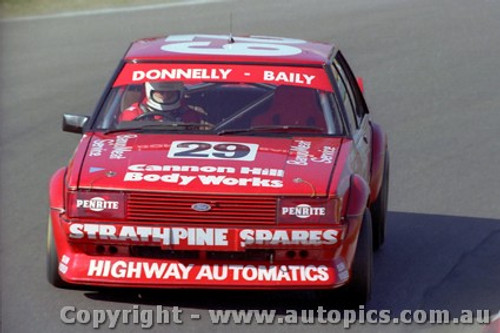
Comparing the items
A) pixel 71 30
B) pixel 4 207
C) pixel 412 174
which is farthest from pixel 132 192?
pixel 71 30

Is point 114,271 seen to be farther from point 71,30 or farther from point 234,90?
point 71,30

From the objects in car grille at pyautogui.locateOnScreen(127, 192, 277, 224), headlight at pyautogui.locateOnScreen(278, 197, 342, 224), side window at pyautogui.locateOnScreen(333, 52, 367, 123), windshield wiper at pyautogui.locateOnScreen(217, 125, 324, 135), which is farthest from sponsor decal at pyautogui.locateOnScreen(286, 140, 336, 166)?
side window at pyautogui.locateOnScreen(333, 52, 367, 123)

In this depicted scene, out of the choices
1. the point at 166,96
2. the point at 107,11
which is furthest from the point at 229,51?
the point at 107,11

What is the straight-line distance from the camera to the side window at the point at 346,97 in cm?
937

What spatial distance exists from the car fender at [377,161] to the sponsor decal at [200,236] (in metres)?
1.85

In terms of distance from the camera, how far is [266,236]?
7.87 meters

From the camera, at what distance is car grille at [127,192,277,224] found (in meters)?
7.88

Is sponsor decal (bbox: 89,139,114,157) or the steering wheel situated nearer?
sponsor decal (bbox: 89,139,114,157)

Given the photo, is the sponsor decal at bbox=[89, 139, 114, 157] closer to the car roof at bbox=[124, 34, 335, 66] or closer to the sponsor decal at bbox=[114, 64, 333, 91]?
the sponsor decal at bbox=[114, 64, 333, 91]

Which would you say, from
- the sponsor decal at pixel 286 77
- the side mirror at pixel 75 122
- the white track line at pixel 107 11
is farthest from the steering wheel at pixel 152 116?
the white track line at pixel 107 11

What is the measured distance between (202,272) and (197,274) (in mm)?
30

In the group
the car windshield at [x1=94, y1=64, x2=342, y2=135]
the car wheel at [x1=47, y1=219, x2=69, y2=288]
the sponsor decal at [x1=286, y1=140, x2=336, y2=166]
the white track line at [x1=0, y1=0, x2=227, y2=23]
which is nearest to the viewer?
the car wheel at [x1=47, y1=219, x2=69, y2=288]

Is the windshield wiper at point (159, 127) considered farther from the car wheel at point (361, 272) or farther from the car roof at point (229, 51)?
the car wheel at point (361, 272)

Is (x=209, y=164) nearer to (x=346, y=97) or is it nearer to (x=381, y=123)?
(x=346, y=97)
